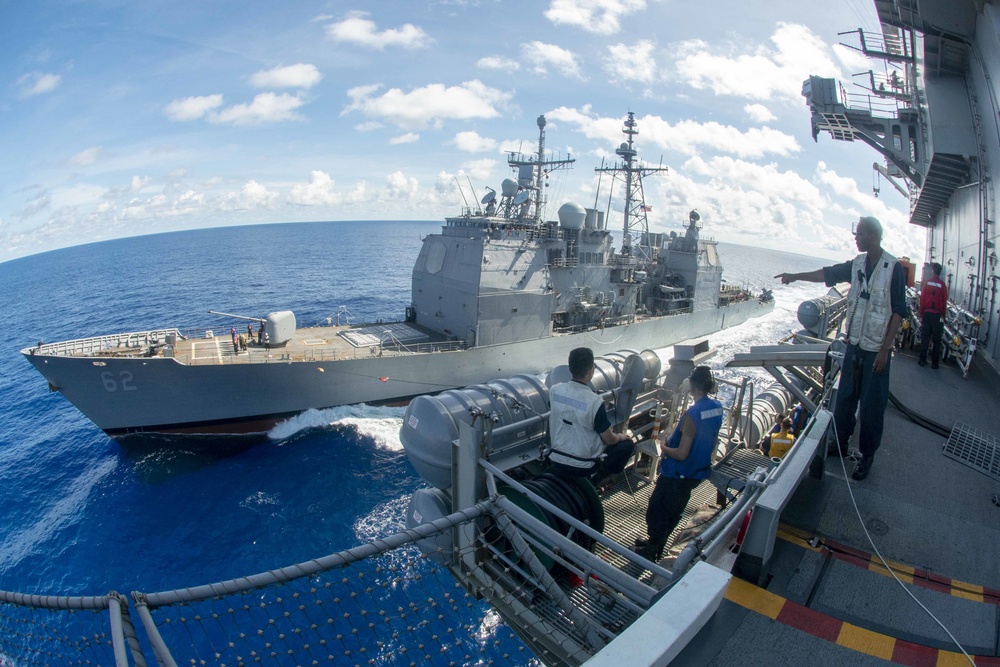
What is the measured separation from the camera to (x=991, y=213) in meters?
10.4

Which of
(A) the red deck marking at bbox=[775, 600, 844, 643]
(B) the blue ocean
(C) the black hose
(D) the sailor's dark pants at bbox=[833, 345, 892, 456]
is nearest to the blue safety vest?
(A) the red deck marking at bbox=[775, 600, 844, 643]

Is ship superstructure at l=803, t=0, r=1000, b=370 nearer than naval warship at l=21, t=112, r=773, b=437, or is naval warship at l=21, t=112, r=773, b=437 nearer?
ship superstructure at l=803, t=0, r=1000, b=370

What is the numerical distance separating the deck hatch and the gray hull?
44.6 ft

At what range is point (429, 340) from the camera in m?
18.5

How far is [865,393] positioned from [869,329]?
602 mm

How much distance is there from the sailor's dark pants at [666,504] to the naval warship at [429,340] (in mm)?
13380

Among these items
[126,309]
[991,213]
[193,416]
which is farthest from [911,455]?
[126,309]

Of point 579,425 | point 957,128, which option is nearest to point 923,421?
point 579,425

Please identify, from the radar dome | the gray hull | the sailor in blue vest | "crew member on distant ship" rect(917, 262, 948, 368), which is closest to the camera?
the sailor in blue vest

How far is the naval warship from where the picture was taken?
48.1 feet

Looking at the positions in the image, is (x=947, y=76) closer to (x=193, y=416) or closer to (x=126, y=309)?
(x=193, y=416)

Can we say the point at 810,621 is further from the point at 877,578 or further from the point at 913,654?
the point at 877,578

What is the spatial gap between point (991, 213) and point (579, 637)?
13.0m

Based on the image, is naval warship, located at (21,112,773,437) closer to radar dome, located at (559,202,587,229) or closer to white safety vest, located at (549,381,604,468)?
radar dome, located at (559,202,587,229)
